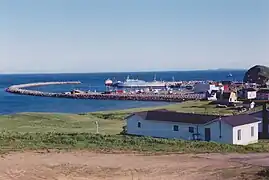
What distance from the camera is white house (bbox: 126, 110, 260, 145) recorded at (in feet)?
112

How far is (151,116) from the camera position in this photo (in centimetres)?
3747

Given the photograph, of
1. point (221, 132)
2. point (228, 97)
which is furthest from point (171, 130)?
point (228, 97)

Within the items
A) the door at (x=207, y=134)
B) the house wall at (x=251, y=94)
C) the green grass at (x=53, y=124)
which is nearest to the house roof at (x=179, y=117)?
the door at (x=207, y=134)

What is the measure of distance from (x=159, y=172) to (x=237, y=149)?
8340 millimetres

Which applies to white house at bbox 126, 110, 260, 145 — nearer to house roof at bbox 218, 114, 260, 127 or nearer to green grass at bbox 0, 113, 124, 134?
house roof at bbox 218, 114, 260, 127

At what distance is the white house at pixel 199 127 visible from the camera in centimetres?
3405

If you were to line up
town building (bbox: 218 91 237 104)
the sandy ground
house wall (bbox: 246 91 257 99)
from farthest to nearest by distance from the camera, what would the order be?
house wall (bbox: 246 91 257 99), town building (bbox: 218 91 237 104), the sandy ground

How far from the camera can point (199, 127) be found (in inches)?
1379

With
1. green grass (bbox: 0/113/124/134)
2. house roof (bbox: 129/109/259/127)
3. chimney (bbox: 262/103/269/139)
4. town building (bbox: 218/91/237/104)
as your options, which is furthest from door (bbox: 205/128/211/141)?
town building (bbox: 218/91/237/104)

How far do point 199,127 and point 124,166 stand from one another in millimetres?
11387

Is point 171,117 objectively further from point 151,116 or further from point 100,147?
point 100,147

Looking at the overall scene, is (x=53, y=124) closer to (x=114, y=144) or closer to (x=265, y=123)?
(x=114, y=144)

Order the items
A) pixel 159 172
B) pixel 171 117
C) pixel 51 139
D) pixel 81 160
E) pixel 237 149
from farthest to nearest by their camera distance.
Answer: pixel 171 117, pixel 51 139, pixel 237 149, pixel 81 160, pixel 159 172

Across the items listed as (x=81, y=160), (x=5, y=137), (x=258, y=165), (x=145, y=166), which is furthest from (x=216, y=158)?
(x=5, y=137)
